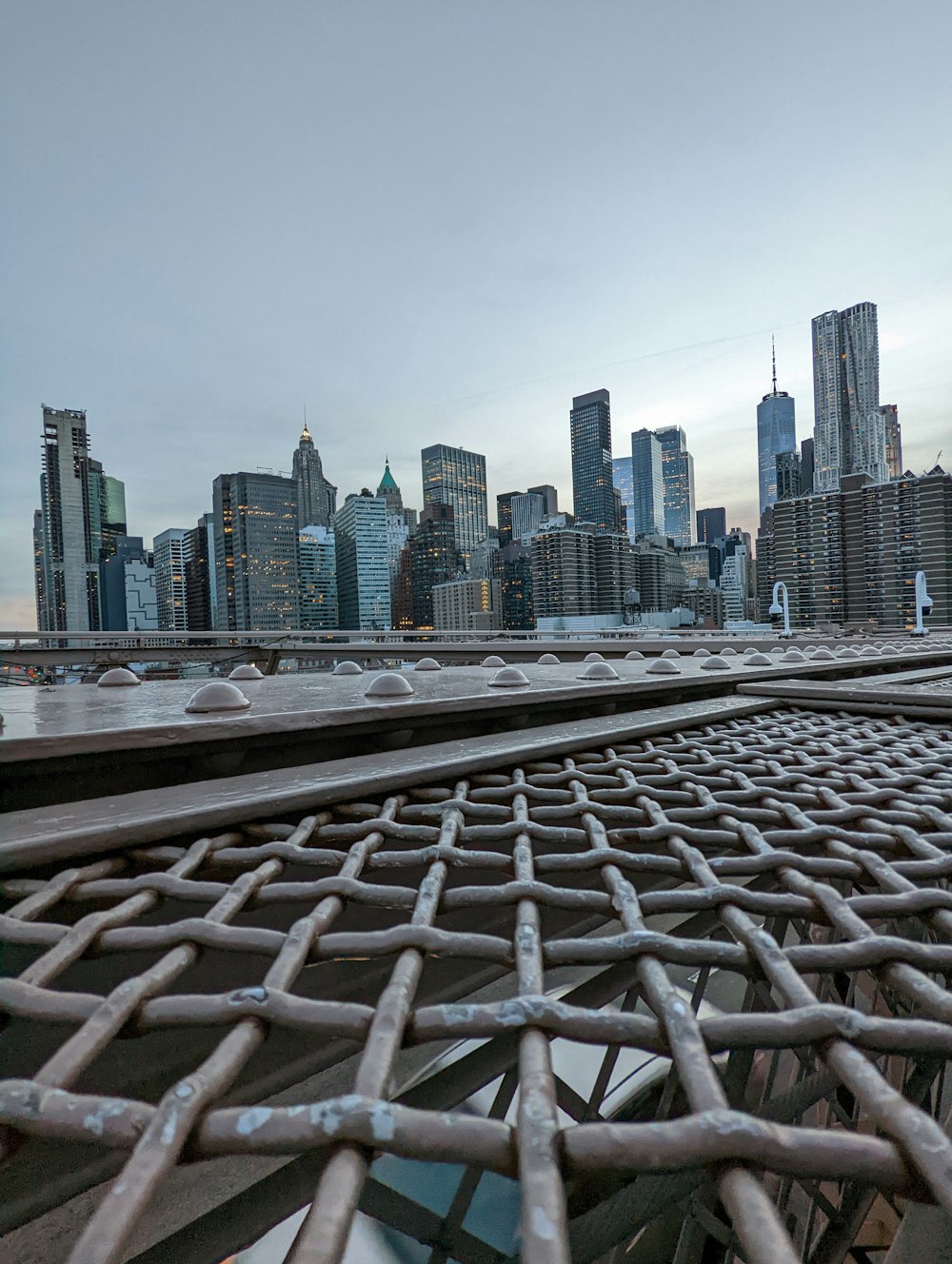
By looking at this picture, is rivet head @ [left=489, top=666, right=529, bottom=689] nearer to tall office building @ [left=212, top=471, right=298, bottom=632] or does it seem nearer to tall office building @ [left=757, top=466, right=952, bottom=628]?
tall office building @ [left=757, top=466, right=952, bottom=628]

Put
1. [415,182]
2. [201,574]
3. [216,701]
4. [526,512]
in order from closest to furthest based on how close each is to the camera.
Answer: [216,701] → [415,182] → [201,574] → [526,512]

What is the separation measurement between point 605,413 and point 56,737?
401 feet

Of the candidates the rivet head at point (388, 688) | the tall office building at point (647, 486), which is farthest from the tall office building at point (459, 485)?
the rivet head at point (388, 688)

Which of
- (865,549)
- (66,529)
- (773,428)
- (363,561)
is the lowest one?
(66,529)

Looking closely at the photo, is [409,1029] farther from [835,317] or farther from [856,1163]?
[835,317]

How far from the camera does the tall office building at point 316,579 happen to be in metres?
59.2

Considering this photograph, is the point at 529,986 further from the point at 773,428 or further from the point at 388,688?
the point at 773,428

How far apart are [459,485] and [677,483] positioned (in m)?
55.5

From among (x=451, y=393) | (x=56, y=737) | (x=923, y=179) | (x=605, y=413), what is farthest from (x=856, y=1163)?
(x=605, y=413)

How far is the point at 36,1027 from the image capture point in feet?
3.43

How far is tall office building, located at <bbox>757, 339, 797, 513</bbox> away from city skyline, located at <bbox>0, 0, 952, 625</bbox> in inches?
3285

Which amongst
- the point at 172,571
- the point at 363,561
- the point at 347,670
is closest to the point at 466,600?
the point at 363,561

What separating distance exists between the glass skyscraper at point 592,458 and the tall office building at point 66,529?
91790 mm

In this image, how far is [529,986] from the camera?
678mm
